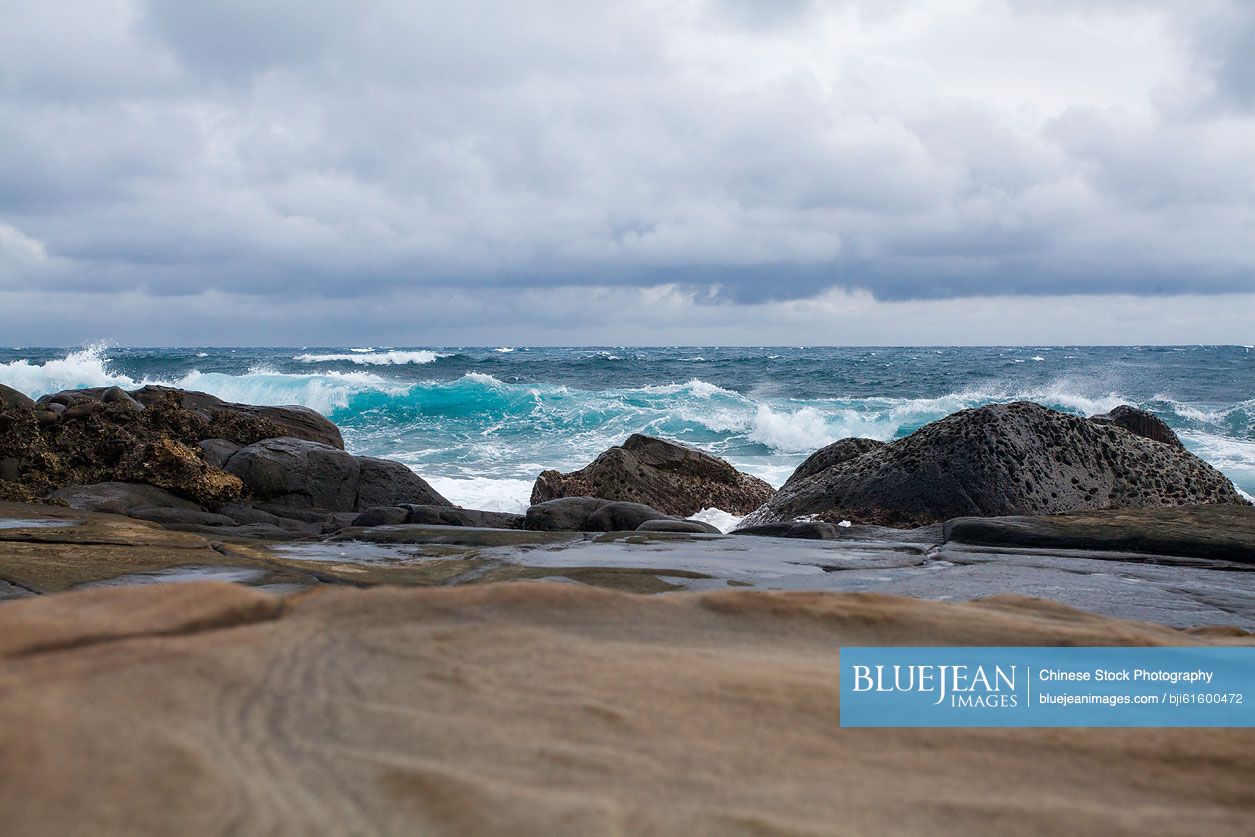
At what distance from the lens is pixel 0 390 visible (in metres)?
8.53

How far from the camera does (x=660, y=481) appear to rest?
34.0 feet

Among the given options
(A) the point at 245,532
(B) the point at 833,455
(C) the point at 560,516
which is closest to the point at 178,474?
(A) the point at 245,532

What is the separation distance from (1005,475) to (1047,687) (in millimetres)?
5158

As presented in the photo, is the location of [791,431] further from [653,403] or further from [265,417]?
[265,417]

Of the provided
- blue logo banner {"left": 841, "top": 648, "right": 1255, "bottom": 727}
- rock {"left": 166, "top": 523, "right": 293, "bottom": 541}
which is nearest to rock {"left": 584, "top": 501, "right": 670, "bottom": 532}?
rock {"left": 166, "top": 523, "right": 293, "bottom": 541}

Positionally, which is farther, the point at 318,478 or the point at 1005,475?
the point at 318,478

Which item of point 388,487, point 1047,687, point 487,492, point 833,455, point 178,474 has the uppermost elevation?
point 1047,687

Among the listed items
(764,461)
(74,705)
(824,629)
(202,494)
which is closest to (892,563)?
(824,629)

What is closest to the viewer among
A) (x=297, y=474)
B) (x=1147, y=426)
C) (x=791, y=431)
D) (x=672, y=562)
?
(x=672, y=562)

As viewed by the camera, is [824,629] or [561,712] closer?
[561,712]

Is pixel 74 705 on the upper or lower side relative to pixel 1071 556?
upper

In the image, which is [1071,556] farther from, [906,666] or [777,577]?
[906,666]

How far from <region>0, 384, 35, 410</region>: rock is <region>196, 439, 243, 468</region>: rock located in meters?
1.45

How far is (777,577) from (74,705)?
3.06 m
